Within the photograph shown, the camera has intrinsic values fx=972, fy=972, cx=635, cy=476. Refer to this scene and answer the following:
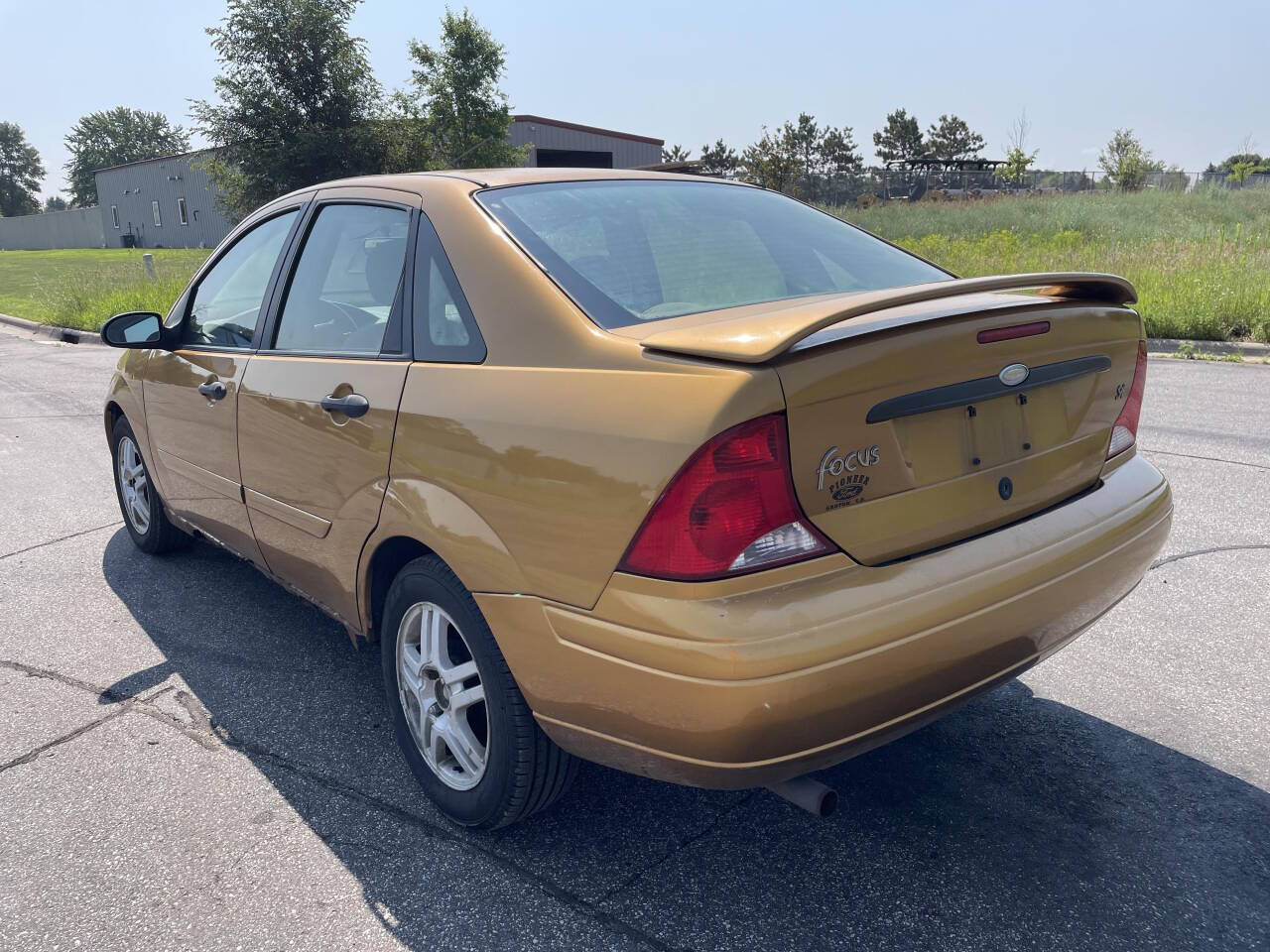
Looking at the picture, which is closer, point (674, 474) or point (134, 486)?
point (674, 474)

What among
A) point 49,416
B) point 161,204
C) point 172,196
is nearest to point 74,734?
point 49,416

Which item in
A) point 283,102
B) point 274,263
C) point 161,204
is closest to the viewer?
point 274,263

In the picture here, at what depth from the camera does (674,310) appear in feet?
7.87

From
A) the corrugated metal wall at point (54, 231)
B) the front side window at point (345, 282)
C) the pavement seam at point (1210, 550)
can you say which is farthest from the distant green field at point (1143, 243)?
the corrugated metal wall at point (54, 231)

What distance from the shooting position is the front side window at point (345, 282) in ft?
9.36

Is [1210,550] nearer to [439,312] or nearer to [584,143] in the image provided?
[439,312]

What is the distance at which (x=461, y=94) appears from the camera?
3381 centimetres

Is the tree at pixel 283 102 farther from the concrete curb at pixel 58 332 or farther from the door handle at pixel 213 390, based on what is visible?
the door handle at pixel 213 390

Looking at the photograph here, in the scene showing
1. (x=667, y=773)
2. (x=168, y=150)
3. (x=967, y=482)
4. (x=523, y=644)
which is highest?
(x=168, y=150)

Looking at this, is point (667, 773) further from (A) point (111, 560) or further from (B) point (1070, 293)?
(A) point (111, 560)

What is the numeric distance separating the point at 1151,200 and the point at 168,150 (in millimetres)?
105811

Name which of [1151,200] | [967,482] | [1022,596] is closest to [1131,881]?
[1022,596]

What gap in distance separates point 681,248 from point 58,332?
18556mm

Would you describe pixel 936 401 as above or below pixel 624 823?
above
